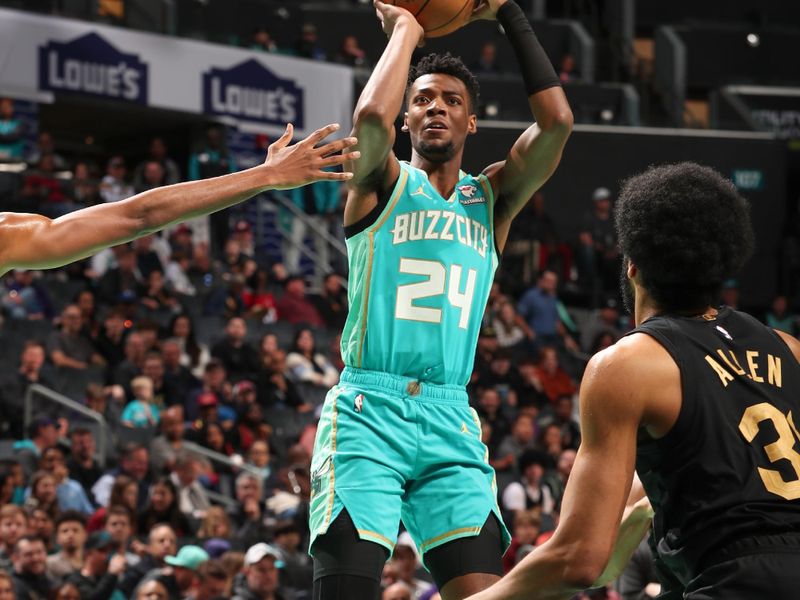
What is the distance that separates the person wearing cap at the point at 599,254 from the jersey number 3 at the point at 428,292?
1337 centimetres

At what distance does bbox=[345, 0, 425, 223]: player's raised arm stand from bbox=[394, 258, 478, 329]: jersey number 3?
0.98ft

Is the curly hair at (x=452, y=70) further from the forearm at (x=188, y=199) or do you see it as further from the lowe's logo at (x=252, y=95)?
the lowe's logo at (x=252, y=95)

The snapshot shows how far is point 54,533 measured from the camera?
32.2 ft

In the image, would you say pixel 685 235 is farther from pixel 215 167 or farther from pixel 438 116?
pixel 215 167

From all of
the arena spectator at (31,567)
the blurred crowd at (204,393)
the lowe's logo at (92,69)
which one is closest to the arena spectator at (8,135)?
the blurred crowd at (204,393)

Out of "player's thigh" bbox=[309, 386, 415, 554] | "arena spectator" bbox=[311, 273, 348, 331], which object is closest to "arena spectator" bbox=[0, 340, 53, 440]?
"arena spectator" bbox=[311, 273, 348, 331]

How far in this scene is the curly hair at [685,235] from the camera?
3.38 metres

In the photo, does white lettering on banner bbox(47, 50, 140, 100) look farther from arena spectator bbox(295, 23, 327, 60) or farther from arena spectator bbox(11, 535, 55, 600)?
arena spectator bbox(11, 535, 55, 600)

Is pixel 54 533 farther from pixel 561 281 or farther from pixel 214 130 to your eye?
pixel 561 281

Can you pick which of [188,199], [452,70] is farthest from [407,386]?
[452,70]

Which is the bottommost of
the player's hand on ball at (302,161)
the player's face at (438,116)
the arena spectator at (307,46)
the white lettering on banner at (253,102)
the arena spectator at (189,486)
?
the arena spectator at (189,486)

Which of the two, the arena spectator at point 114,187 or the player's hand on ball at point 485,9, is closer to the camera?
the player's hand on ball at point 485,9

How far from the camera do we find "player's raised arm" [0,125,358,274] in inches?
164

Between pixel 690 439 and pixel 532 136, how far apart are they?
215cm
